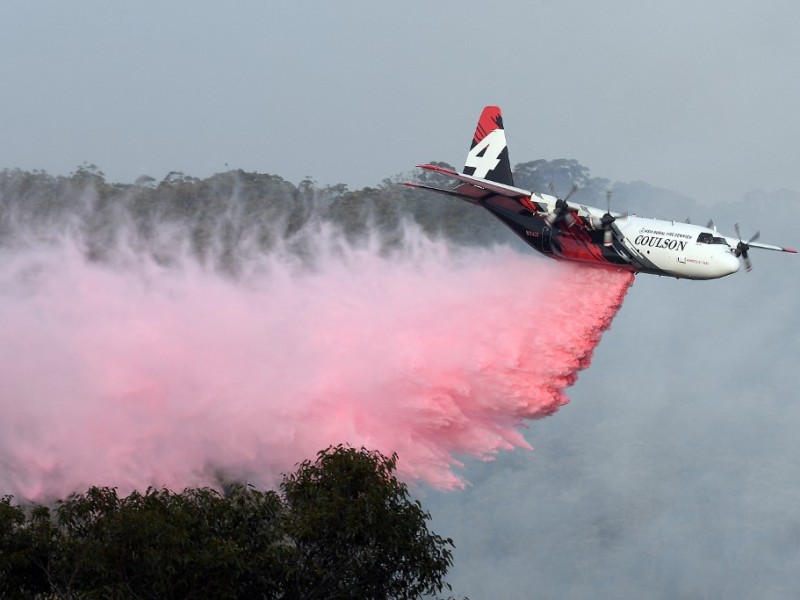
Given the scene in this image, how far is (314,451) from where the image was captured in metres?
48.3

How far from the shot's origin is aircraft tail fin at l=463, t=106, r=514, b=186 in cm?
4997

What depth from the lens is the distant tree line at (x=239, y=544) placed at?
30.7m

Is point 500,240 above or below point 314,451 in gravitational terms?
above

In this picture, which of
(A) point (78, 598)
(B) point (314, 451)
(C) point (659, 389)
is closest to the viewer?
(A) point (78, 598)

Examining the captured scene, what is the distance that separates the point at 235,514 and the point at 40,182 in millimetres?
37181

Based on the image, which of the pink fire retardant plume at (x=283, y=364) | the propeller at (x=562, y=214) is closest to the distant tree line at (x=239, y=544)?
the pink fire retardant plume at (x=283, y=364)

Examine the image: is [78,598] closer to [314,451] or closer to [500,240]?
[314,451]

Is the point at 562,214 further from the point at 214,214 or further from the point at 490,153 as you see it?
the point at 214,214

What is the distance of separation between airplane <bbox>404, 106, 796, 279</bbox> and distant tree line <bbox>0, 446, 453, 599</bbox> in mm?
13422

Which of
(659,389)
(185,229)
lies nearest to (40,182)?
(185,229)

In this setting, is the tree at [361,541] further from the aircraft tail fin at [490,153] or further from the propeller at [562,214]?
the aircraft tail fin at [490,153]

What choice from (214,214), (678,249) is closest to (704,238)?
(678,249)

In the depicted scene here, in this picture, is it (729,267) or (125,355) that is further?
(125,355)

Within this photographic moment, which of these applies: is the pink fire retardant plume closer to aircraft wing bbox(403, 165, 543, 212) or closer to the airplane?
the airplane
